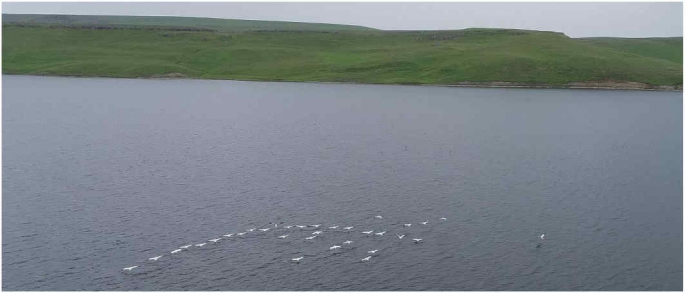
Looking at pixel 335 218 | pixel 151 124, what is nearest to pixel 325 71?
pixel 151 124

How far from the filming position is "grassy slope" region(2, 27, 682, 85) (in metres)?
142

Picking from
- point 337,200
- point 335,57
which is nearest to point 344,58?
point 335,57

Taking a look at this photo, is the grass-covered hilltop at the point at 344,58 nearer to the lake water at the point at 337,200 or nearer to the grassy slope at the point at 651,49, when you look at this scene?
the grassy slope at the point at 651,49

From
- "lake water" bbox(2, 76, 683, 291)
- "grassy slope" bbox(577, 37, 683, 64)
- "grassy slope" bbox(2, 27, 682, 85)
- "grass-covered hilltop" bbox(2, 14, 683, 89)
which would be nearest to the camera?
"lake water" bbox(2, 76, 683, 291)

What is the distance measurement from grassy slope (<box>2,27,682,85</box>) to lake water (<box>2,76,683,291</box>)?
55464mm

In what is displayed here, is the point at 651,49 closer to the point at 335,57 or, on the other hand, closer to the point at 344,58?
the point at 344,58

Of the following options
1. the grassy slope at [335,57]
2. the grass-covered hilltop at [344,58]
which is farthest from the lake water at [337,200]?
the grassy slope at [335,57]

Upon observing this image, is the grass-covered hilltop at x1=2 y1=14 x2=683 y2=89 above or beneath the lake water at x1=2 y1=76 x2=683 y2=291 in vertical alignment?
above

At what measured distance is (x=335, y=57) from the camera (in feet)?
556

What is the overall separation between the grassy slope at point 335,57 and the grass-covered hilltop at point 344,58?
0.68ft

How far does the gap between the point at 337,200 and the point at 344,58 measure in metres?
126

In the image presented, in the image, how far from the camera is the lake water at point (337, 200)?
105 ft

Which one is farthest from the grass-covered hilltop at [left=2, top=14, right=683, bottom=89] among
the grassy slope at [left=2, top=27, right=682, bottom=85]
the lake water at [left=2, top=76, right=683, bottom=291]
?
the lake water at [left=2, top=76, right=683, bottom=291]

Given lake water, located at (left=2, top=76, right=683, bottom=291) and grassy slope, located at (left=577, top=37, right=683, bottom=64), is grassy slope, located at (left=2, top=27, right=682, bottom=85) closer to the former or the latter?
grassy slope, located at (left=577, top=37, right=683, bottom=64)
